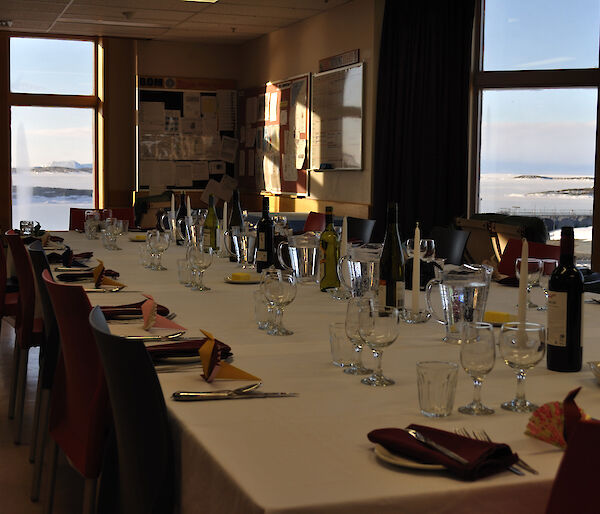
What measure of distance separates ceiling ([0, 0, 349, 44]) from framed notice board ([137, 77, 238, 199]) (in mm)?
730

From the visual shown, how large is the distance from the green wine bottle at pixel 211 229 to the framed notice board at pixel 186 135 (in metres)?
5.99

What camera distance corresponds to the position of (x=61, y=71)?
10.7 m

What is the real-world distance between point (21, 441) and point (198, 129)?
7.68 m

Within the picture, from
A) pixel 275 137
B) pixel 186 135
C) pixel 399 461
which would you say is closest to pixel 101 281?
pixel 399 461

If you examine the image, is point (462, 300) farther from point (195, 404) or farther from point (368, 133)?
point (368, 133)

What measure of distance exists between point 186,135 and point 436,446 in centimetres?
1014

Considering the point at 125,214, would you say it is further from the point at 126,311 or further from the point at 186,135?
the point at 126,311

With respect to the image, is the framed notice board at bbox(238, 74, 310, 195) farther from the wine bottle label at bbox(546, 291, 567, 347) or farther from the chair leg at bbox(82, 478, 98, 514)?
the wine bottle label at bbox(546, 291, 567, 347)

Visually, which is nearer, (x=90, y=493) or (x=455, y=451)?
(x=455, y=451)

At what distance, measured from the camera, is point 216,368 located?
1819 mm

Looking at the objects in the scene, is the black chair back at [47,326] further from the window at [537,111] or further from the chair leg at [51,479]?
the window at [537,111]

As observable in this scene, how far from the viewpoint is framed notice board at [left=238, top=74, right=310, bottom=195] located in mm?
9133

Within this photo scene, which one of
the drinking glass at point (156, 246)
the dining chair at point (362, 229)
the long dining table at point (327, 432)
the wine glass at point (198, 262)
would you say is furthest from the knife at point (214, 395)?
the dining chair at point (362, 229)

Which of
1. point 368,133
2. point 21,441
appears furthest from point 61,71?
point 21,441
